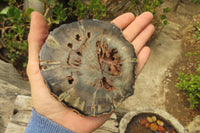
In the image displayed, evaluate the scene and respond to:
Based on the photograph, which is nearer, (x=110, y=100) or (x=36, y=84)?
(x=110, y=100)

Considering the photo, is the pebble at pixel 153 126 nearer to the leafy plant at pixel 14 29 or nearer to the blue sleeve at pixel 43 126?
the blue sleeve at pixel 43 126

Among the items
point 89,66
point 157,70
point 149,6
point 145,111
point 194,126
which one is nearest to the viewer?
point 89,66

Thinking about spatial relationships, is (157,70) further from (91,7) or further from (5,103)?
(5,103)

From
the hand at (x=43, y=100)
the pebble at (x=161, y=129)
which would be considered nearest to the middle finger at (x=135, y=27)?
the hand at (x=43, y=100)

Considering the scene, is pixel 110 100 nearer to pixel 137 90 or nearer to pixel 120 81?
pixel 120 81

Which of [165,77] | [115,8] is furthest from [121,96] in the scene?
[165,77]

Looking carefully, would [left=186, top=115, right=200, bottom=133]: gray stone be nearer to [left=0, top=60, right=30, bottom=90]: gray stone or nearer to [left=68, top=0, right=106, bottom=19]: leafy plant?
[left=68, top=0, right=106, bottom=19]: leafy plant

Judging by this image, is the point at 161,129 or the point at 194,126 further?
the point at 194,126

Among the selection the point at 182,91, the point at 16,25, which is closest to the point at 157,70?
the point at 182,91
